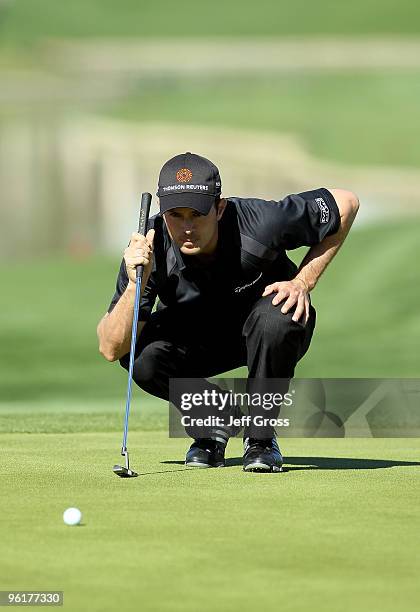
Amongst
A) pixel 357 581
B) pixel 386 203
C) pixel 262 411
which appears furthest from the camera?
pixel 386 203

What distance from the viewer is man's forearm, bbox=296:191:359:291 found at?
18.8 feet

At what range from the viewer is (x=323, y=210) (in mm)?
Answer: 5766

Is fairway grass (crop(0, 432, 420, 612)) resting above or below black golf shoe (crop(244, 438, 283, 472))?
below

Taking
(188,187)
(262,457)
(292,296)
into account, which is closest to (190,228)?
(188,187)

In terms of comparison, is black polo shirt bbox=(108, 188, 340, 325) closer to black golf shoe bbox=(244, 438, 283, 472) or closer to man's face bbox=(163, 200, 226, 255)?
man's face bbox=(163, 200, 226, 255)

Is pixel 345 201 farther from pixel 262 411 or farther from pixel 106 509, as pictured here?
pixel 106 509

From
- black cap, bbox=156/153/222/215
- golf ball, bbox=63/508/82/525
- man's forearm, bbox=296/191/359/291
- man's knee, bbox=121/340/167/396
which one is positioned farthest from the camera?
man's knee, bbox=121/340/167/396

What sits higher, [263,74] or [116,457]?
[263,74]

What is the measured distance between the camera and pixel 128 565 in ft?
11.4

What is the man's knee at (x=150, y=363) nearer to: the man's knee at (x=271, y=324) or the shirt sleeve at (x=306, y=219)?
the man's knee at (x=271, y=324)

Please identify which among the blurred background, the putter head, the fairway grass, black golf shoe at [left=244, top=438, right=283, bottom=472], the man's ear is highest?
the blurred background

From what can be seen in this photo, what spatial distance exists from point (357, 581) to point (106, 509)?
3.99 ft

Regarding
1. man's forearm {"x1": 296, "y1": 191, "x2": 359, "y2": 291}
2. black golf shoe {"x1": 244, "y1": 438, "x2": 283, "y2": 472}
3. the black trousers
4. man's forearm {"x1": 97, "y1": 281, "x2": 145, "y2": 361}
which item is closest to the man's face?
man's forearm {"x1": 97, "y1": 281, "x2": 145, "y2": 361}

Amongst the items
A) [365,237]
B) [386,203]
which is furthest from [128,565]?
[386,203]
